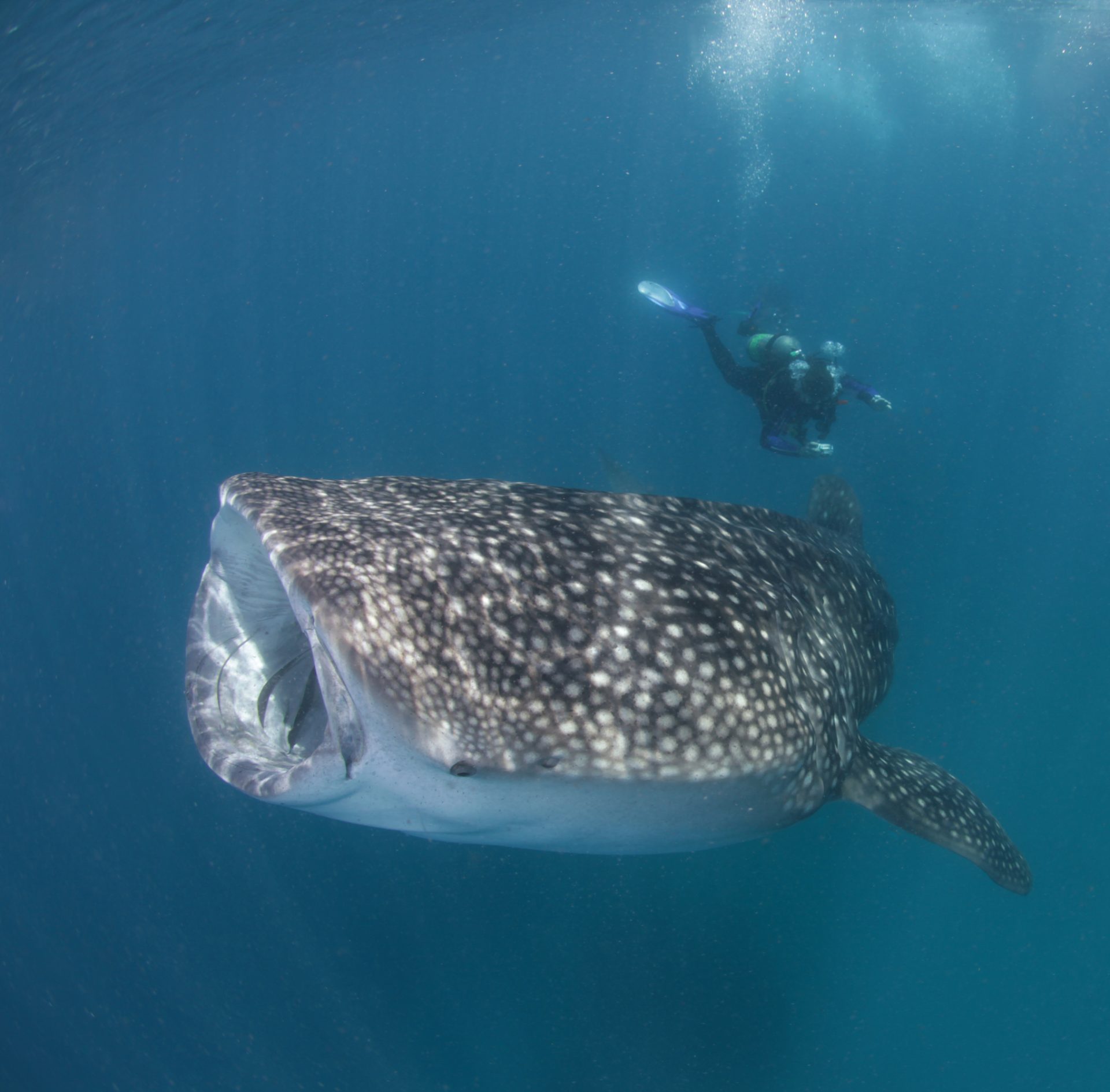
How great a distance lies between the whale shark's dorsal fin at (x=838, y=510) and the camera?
26.6ft

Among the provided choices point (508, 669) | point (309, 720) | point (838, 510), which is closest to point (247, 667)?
point (309, 720)

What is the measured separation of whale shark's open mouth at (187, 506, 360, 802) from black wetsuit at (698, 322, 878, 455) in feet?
29.1

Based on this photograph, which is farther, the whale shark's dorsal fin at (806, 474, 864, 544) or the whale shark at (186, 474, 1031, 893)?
the whale shark's dorsal fin at (806, 474, 864, 544)

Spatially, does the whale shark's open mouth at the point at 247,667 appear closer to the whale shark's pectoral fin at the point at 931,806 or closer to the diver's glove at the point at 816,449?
the whale shark's pectoral fin at the point at 931,806

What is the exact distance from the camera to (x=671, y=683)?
2.80 metres

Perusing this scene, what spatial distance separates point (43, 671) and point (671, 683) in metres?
20.8

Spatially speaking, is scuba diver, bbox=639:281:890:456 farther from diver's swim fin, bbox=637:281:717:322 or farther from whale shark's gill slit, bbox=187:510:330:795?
A: whale shark's gill slit, bbox=187:510:330:795

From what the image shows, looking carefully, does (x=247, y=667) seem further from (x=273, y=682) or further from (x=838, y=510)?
(x=838, y=510)

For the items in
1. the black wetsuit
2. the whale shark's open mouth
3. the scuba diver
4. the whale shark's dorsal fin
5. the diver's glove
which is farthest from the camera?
the black wetsuit

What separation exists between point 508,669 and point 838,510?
22.1 feet

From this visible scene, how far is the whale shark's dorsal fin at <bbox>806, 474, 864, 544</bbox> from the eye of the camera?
319 inches

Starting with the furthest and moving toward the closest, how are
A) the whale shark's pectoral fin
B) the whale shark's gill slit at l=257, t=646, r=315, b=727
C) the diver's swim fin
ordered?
the diver's swim fin
the whale shark's pectoral fin
the whale shark's gill slit at l=257, t=646, r=315, b=727

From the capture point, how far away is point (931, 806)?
456 centimetres

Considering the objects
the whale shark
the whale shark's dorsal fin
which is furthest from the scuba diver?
the whale shark
